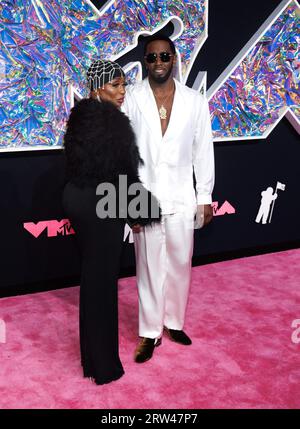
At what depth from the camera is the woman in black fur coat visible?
7.20 ft

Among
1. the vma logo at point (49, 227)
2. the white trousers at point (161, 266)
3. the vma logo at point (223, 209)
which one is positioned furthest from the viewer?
the vma logo at point (223, 209)

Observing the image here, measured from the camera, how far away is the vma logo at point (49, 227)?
3.65 m

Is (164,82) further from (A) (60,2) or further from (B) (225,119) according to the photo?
(B) (225,119)

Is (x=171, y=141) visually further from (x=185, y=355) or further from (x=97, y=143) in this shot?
(x=185, y=355)

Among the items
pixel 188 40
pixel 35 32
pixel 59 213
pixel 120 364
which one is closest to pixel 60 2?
pixel 35 32

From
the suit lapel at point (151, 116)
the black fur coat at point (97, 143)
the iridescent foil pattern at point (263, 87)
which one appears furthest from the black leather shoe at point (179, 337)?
the iridescent foil pattern at point (263, 87)

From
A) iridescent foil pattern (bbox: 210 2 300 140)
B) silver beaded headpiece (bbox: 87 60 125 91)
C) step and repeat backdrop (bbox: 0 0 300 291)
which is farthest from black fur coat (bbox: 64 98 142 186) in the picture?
iridescent foil pattern (bbox: 210 2 300 140)

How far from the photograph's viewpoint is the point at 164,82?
2.64m

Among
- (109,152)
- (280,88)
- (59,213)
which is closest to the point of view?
(109,152)

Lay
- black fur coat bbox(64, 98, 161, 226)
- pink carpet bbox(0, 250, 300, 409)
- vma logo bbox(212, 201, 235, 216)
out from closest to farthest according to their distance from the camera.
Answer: black fur coat bbox(64, 98, 161, 226)
pink carpet bbox(0, 250, 300, 409)
vma logo bbox(212, 201, 235, 216)

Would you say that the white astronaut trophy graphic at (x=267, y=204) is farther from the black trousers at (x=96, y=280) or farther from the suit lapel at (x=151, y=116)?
the black trousers at (x=96, y=280)

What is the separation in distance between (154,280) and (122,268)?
1374mm

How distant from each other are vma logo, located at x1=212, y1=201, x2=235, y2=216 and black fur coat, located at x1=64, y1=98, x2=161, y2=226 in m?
2.24

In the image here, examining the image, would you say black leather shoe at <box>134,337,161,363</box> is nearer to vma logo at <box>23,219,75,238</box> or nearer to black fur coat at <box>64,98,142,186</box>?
black fur coat at <box>64,98,142,186</box>
